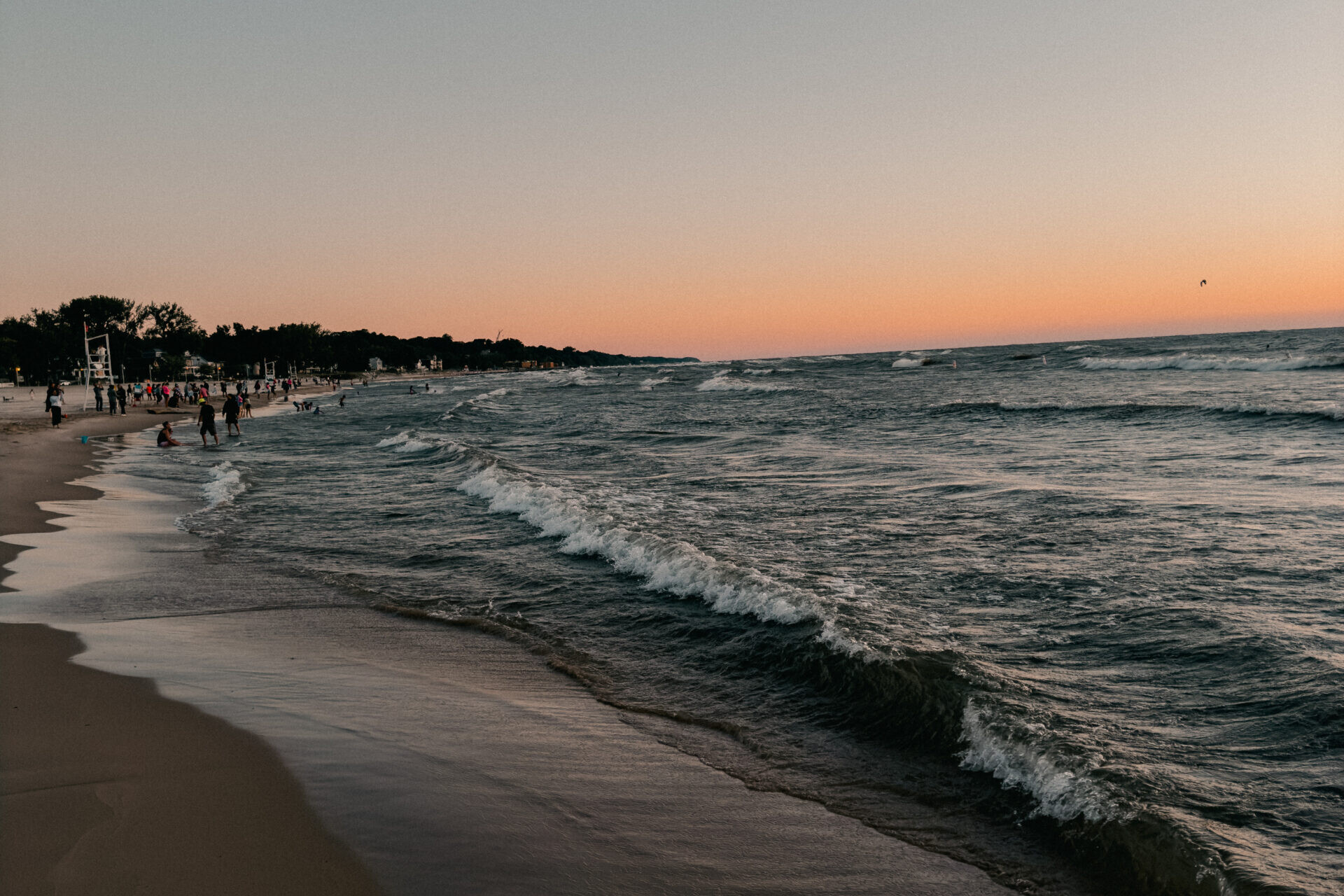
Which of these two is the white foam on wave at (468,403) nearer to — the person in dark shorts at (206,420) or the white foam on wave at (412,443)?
the white foam on wave at (412,443)

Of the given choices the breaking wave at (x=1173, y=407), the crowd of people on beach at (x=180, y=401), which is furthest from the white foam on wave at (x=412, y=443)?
the breaking wave at (x=1173, y=407)

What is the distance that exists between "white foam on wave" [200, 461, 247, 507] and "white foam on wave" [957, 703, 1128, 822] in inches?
648

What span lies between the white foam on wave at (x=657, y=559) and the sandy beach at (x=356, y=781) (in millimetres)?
2475

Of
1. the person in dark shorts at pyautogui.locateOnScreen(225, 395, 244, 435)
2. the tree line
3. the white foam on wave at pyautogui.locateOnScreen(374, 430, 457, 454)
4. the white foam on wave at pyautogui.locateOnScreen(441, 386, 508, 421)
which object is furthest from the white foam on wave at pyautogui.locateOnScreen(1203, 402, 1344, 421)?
the tree line

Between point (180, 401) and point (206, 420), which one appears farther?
point (180, 401)

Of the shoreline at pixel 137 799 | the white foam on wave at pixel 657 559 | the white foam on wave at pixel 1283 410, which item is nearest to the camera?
the shoreline at pixel 137 799

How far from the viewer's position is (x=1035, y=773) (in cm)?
522

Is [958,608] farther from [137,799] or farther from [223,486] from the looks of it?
[223,486]

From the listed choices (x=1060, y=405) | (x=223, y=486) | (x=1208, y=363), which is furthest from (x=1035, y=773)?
(x=1208, y=363)

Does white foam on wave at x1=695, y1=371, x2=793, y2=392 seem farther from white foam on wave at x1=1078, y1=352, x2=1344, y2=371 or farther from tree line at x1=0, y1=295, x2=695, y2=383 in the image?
tree line at x1=0, y1=295, x2=695, y2=383

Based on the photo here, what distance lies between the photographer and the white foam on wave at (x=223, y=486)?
60.2 ft

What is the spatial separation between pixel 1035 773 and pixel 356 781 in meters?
4.17

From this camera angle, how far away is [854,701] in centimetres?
663

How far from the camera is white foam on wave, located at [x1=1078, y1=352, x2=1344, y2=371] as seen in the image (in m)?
52.9
